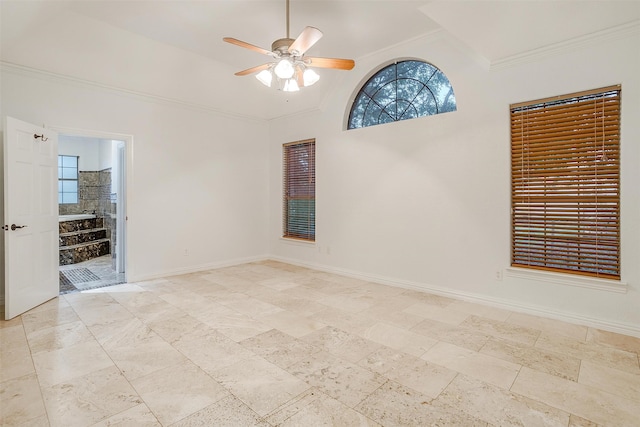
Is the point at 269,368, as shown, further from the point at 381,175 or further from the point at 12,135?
the point at 12,135

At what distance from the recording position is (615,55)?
306 cm

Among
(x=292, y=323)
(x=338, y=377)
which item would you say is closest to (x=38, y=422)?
(x=338, y=377)

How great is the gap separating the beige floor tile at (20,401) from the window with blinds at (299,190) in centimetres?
422

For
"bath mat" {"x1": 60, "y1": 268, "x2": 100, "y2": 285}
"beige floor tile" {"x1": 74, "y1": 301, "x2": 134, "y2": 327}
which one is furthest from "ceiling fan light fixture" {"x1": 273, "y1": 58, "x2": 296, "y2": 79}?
"bath mat" {"x1": 60, "y1": 268, "x2": 100, "y2": 285}

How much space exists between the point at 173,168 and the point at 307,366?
409cm

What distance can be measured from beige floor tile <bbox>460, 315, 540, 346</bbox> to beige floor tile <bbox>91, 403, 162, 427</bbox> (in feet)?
9.08

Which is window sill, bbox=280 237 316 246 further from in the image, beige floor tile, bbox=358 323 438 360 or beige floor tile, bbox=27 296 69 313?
beige floor tile, bbox=27 296 69 313

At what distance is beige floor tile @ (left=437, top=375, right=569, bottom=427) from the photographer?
1862mm

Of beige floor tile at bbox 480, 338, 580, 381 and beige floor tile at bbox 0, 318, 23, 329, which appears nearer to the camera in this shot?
beige floor tile at bbox 480, 338, 580, 381

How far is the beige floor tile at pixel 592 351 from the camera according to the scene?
251cm

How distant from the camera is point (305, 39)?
256cm

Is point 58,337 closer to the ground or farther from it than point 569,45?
closer to the ground

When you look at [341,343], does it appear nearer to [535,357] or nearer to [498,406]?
[498,406]

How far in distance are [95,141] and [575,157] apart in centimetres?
1016
